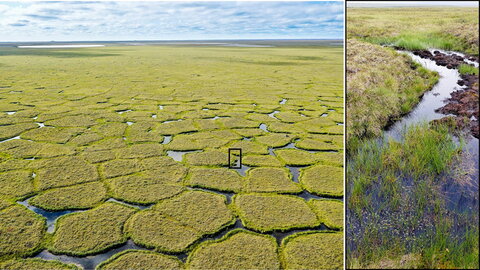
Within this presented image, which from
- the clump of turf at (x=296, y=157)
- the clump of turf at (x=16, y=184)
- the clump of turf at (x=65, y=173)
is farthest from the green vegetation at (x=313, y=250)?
the clump of turf at (x=16, y=184)

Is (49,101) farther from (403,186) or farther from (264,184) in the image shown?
(403,186)

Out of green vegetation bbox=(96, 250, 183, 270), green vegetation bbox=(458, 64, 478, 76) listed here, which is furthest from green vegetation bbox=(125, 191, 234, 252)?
green vegetation bbox=(458, 64, 478, 76)

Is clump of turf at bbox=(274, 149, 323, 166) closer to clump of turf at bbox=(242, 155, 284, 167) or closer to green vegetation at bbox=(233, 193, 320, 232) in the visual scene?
clump of turf at bbox=(242, 155, 284, 167)

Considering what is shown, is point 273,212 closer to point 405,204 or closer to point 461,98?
point 405,204

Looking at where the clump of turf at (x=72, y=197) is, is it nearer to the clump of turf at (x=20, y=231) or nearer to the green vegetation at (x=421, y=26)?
the clump of turf at (x=20, y=231)

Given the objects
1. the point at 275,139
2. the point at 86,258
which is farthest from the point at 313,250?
the point at 275,139

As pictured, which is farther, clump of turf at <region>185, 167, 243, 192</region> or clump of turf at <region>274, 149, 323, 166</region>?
clump of turf at <region>274, 149, 323, 166</region>
